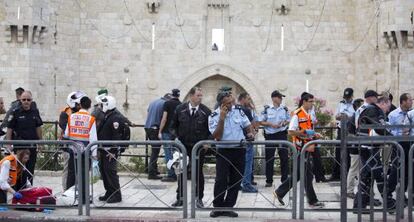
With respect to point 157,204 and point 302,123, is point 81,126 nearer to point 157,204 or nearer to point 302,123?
point 157,204

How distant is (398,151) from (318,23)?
14465 mm

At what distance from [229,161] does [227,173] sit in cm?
20

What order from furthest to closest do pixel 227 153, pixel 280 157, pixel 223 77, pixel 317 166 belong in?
pixel 223 77 → pixel 280 157 → pixel 317 166 → pixel 227 153

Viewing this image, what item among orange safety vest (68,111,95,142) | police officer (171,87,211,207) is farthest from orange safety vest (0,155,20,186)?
police officer (171,87,211,207)

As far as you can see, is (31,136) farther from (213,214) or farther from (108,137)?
(213,214)

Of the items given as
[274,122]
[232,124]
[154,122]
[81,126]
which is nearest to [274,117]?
[274,122]

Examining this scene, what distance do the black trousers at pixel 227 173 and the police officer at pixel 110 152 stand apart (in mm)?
1769

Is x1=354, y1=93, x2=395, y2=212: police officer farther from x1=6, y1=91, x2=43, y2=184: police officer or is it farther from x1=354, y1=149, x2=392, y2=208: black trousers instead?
x1=6, y1=91, x2=43, y2=184: police officer

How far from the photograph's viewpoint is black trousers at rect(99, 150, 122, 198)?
1226 centimetres

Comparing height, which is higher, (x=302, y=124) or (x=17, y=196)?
(x=302, y=124)

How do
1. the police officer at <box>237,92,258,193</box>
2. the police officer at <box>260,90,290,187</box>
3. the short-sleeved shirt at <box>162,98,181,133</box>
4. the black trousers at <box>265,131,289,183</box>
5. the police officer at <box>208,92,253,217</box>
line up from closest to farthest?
1. the police officer at <box>208,92,253,217</box>
2. the police officer at <box>237,92,258,193</box>
3. the black trousers at <box>265,131,289,183</box>
4. the police officer at <box>260,90,290,187</box>
5. the short-sleeved shirt at <box>162,98,181,133</box>

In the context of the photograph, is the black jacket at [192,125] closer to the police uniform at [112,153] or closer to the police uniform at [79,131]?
the police uniform at [112,153]

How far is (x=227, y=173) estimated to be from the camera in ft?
37.0

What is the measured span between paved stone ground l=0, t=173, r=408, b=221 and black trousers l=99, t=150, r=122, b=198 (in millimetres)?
245
